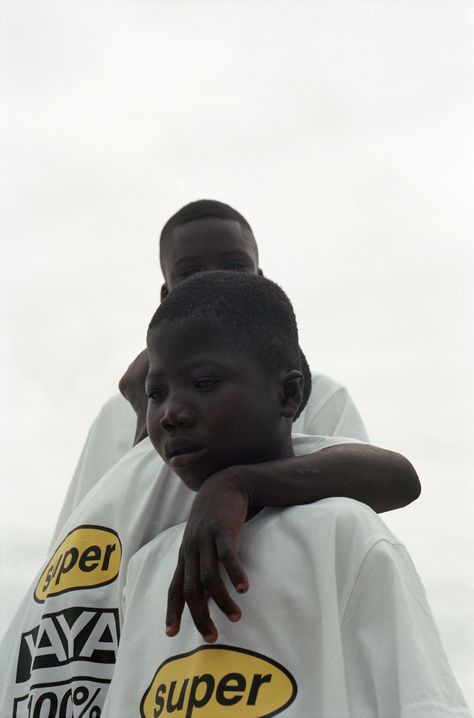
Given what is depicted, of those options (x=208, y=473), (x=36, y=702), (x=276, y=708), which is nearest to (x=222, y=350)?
(x=208, y=473)

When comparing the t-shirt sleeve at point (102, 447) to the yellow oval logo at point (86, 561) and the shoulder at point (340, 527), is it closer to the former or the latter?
the yellow oval logo at point (86, 561)

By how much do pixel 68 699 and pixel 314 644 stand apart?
2.56 feet

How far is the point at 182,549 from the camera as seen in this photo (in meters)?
2.08

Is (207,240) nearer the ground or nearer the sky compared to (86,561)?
nearer the sky

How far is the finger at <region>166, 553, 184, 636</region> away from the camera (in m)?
2.05

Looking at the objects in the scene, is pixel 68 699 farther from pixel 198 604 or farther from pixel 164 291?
pixel 164 291

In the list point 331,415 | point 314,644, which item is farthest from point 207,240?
point 314,644

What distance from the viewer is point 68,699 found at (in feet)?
8.04

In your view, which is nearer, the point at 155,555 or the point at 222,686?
the point at 222,686

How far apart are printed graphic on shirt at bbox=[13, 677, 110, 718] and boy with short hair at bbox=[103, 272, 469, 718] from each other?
285 mm

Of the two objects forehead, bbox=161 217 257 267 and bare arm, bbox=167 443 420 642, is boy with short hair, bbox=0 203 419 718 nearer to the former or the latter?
bare arm, bbox=167 443 420 642

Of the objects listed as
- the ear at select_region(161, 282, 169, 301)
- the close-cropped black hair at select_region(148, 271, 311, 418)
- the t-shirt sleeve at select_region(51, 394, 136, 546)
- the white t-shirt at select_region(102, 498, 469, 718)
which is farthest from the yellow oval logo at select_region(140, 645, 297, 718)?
the ear at select_region(161, 282, 169, 301)

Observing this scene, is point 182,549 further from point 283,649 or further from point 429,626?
point 429,626

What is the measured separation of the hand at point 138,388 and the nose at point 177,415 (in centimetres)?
71
